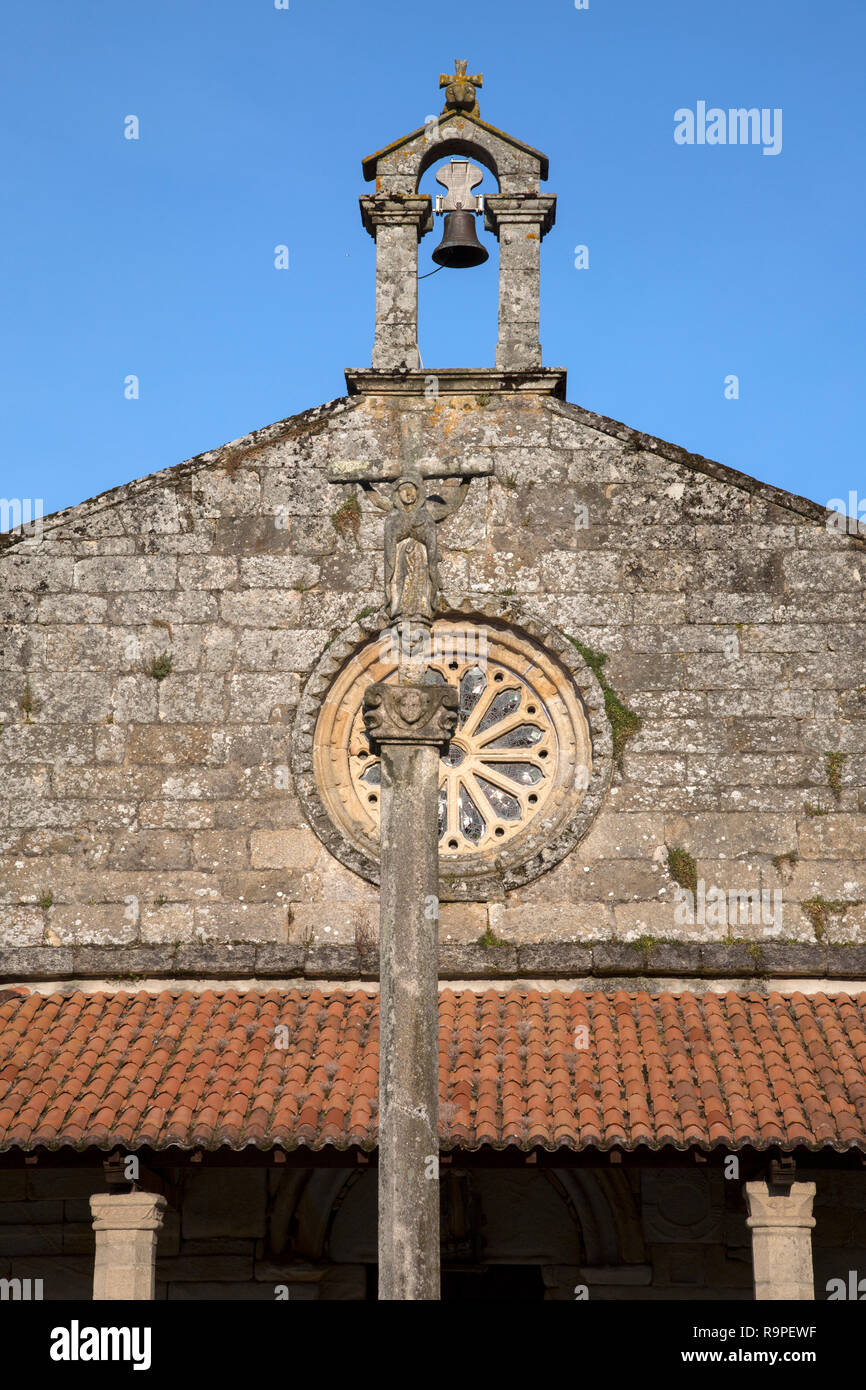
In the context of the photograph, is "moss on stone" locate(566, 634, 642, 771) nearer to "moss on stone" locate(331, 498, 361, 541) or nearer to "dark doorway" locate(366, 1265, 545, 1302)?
"moss on stone" locate(331, 498, 361, 541)

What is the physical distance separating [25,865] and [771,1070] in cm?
495

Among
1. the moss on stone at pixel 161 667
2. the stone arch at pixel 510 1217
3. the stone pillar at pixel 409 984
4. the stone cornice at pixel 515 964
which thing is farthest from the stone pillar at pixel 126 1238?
the moss on stone at pixel 161 667

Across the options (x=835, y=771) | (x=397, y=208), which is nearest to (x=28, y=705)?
(x=397, y=208)

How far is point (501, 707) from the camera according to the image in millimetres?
12211

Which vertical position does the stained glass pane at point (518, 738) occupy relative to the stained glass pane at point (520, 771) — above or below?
above

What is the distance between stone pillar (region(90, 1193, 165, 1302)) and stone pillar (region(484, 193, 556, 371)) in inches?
246

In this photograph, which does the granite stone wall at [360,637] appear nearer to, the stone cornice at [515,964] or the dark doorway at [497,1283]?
the stone cornice at [515,964]

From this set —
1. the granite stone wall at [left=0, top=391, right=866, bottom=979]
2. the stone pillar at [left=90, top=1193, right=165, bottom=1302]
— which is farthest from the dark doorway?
the granite stone wall at [left=0, top=391, right=866, bottom=979]

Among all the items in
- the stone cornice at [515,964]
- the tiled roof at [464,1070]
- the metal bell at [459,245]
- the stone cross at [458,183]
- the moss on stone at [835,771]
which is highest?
the stone cross at [458,183]

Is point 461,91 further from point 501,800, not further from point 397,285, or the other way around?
point 501,800

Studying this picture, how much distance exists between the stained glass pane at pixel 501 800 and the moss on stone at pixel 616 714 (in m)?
0.78

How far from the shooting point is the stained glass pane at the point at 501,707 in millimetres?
12188

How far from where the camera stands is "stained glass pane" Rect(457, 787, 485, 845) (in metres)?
12.0
